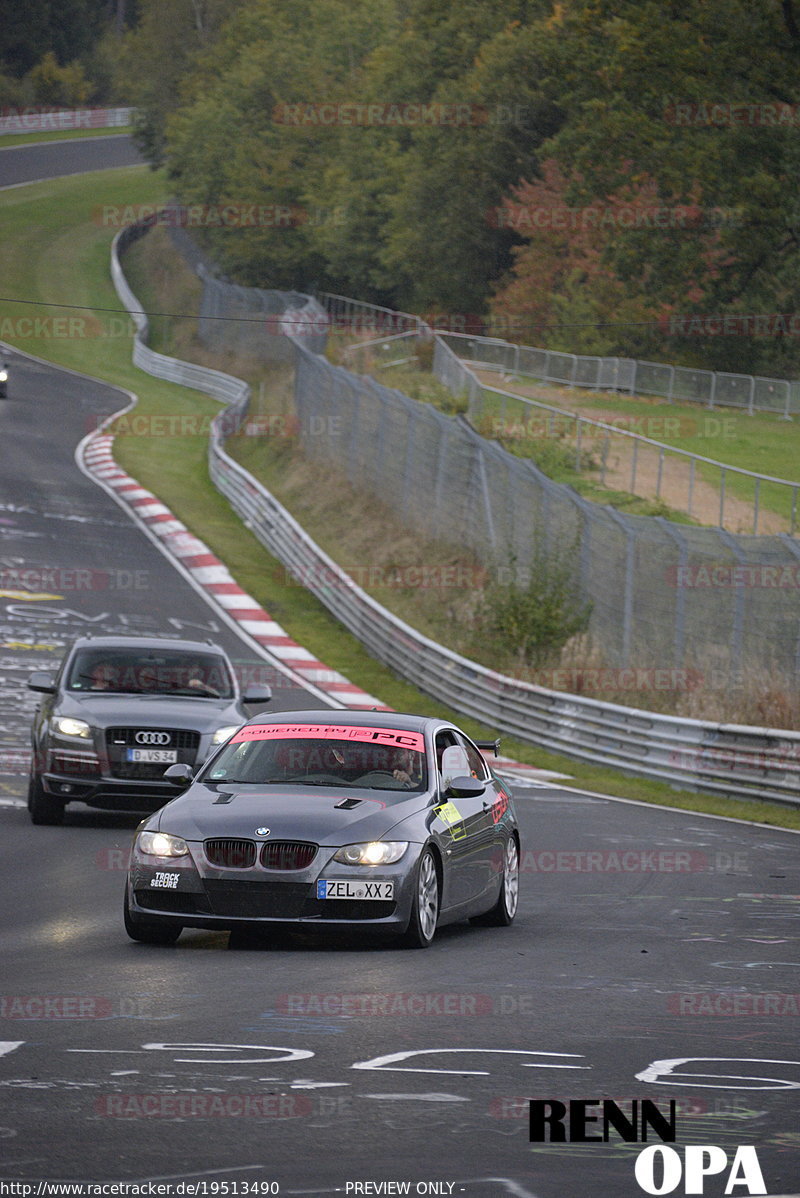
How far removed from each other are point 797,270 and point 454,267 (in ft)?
65.5

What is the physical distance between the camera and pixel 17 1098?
20.3 ft

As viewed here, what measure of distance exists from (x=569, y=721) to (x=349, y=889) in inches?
609

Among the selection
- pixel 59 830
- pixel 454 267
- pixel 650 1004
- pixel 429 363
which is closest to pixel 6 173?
pixel 454 267

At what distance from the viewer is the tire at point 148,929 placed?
1008 cm

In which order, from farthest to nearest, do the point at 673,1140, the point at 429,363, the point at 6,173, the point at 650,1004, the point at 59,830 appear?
the point at 6,173 < the point at 429,363 < the point at 59,830 < the point at 650,1004 < the point at 673,1140

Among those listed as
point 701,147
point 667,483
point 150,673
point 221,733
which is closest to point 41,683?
point 150,673

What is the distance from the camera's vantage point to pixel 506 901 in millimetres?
11742

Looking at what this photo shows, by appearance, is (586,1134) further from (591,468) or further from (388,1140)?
(591,468)

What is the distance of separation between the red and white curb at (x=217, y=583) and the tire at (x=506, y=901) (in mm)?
15566

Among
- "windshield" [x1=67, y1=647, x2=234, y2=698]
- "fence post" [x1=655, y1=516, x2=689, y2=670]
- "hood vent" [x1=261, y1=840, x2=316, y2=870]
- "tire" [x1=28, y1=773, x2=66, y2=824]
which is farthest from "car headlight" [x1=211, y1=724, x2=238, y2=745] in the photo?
"fence post" [x1=655, y1=516, x2=689, y2=670]

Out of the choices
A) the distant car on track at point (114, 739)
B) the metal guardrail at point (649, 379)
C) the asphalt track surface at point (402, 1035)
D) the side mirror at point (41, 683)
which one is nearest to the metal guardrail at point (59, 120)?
the metal guardrail at point (649, 379)

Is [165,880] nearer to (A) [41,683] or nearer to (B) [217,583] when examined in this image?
(A) [41,683]

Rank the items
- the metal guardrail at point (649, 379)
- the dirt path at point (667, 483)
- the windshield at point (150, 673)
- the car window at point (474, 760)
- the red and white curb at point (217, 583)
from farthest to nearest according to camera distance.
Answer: the metal guardrail at point (649, 379) < the dirt path at point (667, 483) < the red and white curb at point (217, 583) < the windshield at point (150, 673) < the car window at point (474, 760)

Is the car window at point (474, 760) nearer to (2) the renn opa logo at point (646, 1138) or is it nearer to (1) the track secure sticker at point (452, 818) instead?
(1) the track secure sticker at point (452, 818)
